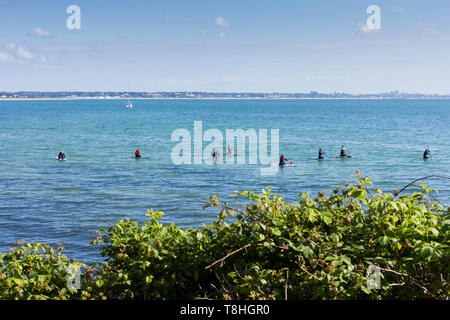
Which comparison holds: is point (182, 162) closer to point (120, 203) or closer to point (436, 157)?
point (120, 203)

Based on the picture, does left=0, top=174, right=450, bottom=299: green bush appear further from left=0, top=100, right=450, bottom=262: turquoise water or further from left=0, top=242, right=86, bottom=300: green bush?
left=0, top=100, right=450, bottom=262: turquoise water

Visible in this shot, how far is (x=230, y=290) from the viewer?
21.0 feet

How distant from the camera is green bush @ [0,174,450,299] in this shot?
6.09m

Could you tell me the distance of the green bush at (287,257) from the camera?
20.0 feet

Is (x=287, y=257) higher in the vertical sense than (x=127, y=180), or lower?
higher

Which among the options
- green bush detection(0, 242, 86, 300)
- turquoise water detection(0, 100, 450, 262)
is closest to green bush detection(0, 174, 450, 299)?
green bush detection(0, 242, 86, 300)

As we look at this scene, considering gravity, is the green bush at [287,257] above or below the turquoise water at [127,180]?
above

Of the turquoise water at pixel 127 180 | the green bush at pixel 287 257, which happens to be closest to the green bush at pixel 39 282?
the green bush at pixel 287 257

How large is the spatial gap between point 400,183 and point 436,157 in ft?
78.2

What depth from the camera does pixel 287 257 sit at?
706 cm

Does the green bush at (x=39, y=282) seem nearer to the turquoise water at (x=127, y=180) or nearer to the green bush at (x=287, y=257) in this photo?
the green bush at (x=287, y=257)

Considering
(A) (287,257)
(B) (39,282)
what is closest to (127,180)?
(B) (39,282)

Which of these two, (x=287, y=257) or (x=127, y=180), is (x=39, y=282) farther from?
(x=127, y=180)
